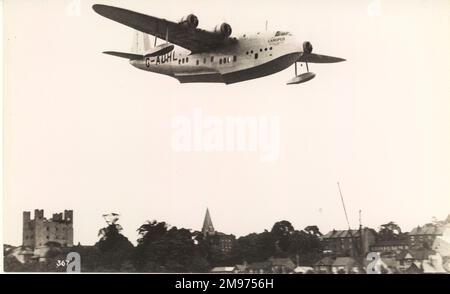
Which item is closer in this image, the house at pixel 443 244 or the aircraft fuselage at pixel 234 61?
the house at pixel 443 244

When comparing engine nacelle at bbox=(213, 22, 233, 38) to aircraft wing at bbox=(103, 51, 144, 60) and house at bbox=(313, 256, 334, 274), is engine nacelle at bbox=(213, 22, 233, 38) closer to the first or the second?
aircraft wing at bbox=(103, 51, 144, 60)

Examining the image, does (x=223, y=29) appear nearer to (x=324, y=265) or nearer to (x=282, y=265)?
(x=282, y=265)

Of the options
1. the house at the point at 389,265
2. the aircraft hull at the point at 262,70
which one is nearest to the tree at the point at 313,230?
the house at the point at 389,265

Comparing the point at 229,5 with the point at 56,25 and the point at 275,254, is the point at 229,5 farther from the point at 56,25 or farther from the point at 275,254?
the point at 275,254

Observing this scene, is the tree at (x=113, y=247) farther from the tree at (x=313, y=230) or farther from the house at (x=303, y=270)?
the tree at (x=313, y=230)
